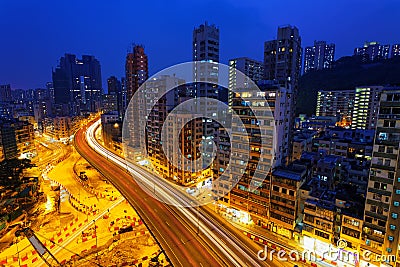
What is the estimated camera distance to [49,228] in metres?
42.6

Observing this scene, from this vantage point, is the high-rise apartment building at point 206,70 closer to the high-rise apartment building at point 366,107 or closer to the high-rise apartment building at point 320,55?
the high-rise apartment building at point 366,107

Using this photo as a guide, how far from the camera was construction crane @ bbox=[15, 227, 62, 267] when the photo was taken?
1275 inches

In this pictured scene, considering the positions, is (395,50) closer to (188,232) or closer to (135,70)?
(135,70)

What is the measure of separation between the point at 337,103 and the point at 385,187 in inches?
3635

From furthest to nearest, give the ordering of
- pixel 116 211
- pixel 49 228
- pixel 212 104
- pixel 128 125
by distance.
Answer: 1. pixel 128 125
2. pixel 212 104
3. pixel 116 211
4. pixel 49 228

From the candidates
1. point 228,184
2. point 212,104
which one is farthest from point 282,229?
point 212,104

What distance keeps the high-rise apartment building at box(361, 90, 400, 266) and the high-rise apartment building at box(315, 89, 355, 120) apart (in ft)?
280

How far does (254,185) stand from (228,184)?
5.85 meters

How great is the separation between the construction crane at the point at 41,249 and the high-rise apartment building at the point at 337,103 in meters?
119

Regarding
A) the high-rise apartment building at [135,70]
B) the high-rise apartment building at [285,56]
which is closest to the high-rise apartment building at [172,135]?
the high-rise apartment building at [285,56]

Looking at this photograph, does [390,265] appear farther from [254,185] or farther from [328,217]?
[254,185]

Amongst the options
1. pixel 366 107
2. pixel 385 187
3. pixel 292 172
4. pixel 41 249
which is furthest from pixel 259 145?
pixel 366 107

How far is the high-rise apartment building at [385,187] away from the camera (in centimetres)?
2822

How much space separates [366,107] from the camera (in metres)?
89.8
